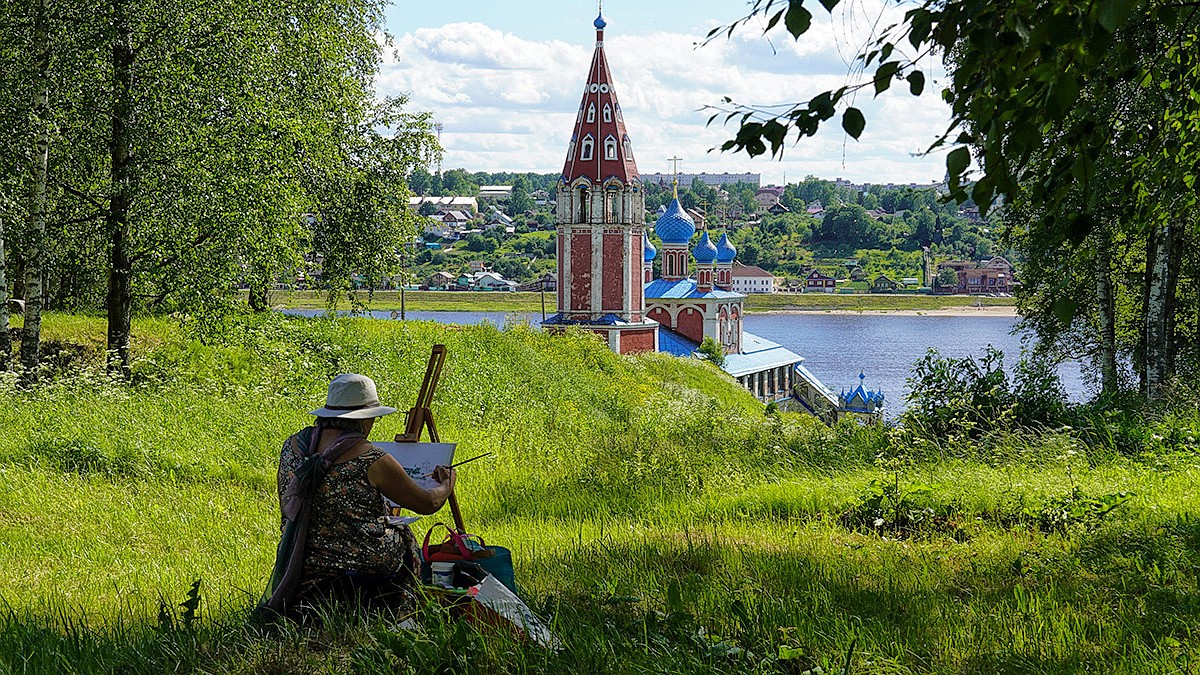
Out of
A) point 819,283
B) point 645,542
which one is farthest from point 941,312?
point 645,542

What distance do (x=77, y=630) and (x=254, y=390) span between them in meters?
8.53

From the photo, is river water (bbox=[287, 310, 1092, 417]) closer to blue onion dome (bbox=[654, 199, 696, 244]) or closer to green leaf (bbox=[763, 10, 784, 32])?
blue onion dome (bbox=[654, 199, 696, 244])

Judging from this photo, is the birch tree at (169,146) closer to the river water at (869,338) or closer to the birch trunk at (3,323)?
the birch trunk at (3,323)

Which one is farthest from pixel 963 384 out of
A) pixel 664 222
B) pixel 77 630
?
pixel 664 222

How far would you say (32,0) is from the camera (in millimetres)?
12297

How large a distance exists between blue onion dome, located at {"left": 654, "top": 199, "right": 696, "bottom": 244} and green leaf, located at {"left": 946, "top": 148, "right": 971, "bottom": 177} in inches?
2132

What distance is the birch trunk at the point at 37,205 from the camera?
1220 centimetres

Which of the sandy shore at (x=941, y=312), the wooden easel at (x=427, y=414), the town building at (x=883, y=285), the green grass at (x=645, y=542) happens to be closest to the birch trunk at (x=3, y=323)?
the green grass at (x=645, y=542)

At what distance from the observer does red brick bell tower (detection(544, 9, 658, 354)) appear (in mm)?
43812

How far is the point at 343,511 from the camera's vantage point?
428 centimetres

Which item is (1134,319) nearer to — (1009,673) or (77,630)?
(1009,673)

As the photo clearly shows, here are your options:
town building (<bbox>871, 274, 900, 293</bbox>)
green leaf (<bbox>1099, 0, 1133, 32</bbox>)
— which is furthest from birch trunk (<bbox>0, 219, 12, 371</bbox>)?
town building (<bbox>871, 274, 900, 293</bbox>)

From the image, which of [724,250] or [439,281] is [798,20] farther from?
[439,281]

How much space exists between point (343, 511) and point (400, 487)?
23 centimetres
